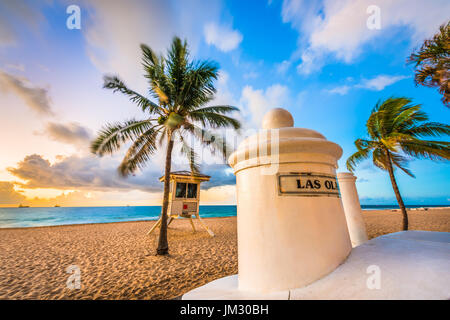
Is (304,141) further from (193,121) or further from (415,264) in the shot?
(193,121)

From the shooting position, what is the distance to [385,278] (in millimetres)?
845

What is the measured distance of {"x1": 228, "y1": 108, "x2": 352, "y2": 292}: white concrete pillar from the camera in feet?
3.28

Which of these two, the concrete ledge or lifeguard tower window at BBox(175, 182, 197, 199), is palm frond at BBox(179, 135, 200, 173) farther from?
the concrete ledge

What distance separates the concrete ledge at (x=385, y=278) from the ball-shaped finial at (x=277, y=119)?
0.98 m

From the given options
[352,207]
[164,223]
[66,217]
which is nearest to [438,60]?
[352,207]

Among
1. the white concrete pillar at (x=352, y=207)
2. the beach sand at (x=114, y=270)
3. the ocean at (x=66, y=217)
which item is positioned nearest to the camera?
the white concrete pillar at (x=352, y=207)

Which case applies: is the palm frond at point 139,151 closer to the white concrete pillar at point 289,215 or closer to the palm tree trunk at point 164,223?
the palm tree trunk at point 164,223

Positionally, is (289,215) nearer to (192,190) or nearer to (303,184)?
(303,184)

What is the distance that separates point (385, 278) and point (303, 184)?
1.80 ft

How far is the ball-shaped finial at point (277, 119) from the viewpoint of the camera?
1.41 m

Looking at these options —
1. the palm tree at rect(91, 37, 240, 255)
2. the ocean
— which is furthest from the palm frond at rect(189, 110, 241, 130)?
the ocean

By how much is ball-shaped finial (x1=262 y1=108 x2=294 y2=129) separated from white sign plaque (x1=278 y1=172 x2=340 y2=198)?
48 cm

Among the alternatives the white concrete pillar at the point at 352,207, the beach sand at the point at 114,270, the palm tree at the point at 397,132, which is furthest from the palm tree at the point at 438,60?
the beach sand at the point at 114,270

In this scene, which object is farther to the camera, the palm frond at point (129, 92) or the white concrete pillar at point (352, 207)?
the palm frond at point (129, 92)
